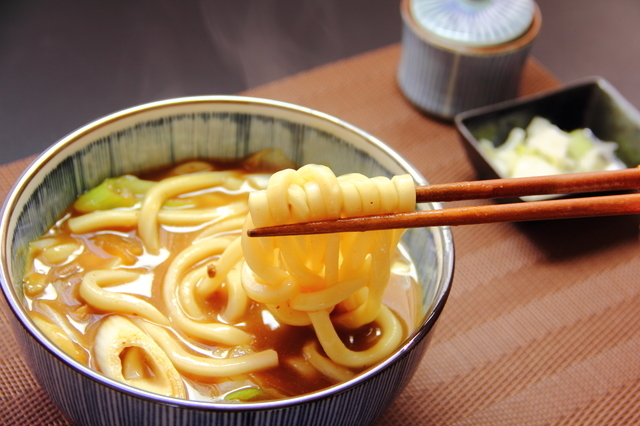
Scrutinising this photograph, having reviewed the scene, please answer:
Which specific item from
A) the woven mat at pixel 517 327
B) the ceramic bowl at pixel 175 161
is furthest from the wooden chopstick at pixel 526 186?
the woven mat at pixel 517 327

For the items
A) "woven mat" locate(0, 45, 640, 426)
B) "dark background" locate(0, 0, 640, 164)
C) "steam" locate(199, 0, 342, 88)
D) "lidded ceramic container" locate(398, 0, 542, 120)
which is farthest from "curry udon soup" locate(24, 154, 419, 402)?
"steam" locate(199, 0, 342, 88)

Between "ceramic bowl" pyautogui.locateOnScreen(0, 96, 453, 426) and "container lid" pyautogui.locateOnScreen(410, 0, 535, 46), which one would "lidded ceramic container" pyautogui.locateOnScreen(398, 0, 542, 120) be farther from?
"ceramic bowl" pyautogui.locateOnScreen(0, 96, 453, 426)

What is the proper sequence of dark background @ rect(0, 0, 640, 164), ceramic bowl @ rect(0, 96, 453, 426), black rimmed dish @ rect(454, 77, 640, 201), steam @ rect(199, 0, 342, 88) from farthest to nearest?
steam @ rect(199, 0, 342, 88), dark background @ rect(0, 0, 640, 164), black rimmed dish @ rect(454, 77, 640, 201), ceramic bowl @ rect(0, 96, 453, 426)

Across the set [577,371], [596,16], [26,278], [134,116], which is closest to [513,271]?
[577,371]

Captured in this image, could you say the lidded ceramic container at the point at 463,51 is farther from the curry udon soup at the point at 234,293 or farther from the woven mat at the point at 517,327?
the curry udon soup at the point at 234,293

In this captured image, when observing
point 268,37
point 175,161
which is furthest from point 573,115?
point 175,161

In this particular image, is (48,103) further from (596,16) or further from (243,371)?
(596,16)

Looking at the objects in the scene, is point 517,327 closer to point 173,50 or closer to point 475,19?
point 475,19
